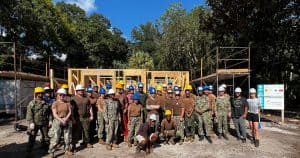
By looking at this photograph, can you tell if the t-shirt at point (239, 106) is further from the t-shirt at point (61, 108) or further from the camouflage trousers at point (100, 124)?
the t-shirt at point (61, 108)

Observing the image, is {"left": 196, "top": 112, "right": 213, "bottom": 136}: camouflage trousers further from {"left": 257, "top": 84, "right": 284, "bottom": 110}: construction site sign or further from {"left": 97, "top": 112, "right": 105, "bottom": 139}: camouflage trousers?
{"left": 257, "top": 84, "right": 284, "bottom": 110}: construction site sign

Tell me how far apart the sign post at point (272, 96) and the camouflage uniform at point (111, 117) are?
8953mm

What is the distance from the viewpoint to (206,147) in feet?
35.7

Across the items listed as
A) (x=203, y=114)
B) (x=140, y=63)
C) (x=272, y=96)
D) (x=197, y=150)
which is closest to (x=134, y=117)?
(x=197, y=150)

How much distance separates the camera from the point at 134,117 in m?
10.8

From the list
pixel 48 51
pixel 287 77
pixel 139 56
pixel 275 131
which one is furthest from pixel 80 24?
pixel 275 131

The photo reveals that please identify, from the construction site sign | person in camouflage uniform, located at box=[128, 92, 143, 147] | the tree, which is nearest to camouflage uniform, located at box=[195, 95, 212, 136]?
person in camouflage uniform, located at box=[128, 92, 143, 147]

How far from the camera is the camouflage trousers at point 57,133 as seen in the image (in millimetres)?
9312

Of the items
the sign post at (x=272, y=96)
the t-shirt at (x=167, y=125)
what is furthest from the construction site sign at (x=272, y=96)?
the t-shirt at (x=167, y=125)

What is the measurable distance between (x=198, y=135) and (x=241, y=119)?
1.53 m

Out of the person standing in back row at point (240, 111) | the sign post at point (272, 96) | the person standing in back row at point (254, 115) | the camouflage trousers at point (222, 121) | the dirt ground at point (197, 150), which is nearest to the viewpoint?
the dirt ground at point (197, 150)

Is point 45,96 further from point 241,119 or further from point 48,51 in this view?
point 48,51

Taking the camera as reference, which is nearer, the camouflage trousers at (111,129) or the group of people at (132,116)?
the group of people at (132,116)

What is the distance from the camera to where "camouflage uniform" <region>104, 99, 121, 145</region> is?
10.6 meters
